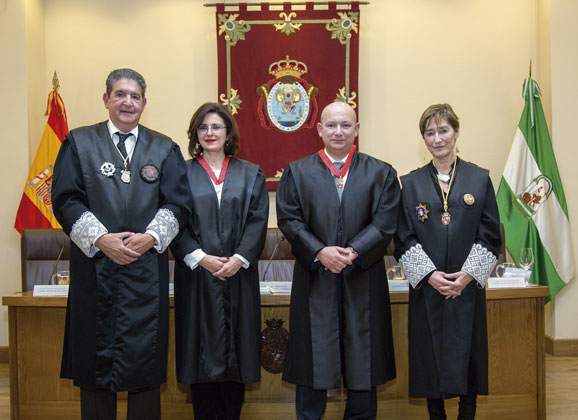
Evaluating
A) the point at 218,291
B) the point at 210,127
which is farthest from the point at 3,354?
the point at 210,127

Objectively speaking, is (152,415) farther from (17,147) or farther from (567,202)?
(567,202)

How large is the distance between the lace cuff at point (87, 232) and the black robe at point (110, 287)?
0.11ft

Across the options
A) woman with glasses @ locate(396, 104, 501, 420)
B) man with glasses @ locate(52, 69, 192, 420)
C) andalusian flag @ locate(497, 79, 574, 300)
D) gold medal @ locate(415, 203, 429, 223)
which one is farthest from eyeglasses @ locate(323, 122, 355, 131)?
andalusian flag @ locate(497, 79, 574, 300)

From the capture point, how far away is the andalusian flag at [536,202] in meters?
4.22

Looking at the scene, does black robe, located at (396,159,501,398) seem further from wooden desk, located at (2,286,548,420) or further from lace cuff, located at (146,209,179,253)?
lace cuff, located at (146,209,179,253)

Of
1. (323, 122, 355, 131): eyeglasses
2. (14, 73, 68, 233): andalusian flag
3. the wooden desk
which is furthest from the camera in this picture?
(14, 73, 68, 233): andalusian flag

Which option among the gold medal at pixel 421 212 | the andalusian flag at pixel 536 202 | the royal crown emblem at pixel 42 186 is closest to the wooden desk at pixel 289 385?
the gold medal at pixel 421 212

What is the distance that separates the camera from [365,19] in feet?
15.0

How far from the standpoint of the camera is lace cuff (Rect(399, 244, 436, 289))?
89.4 inches

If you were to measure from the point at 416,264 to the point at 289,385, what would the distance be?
101cm

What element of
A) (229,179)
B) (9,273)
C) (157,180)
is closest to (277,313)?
(229,179)

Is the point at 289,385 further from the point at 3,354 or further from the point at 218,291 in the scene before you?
the point at 3,354

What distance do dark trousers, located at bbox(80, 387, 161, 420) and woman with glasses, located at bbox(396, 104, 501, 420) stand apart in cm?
114

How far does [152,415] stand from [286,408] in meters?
0.87
